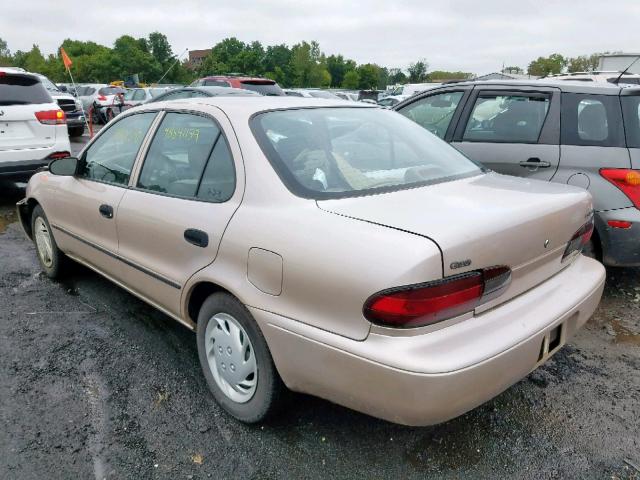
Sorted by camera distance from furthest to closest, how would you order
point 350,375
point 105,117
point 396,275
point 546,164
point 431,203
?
point 105,117 → point 546,164 → point 431,203 → point 350,375 → point 396,275

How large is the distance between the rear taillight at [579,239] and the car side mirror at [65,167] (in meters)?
3.14

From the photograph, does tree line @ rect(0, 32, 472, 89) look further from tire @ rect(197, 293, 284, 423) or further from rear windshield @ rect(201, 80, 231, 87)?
tire @ rect(197, 293, 284, 423)

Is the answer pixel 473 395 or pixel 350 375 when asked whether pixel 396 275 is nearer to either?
pixel 350 375

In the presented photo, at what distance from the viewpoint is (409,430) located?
8.50 ft

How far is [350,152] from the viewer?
2.77 metres

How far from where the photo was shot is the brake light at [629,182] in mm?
3777

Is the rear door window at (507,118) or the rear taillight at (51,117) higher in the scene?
the rear door window at (507,118)

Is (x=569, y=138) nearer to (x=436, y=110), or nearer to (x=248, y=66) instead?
(x=436, y=110)

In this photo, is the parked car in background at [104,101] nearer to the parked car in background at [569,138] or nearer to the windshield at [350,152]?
the parked car in background at [569,138]

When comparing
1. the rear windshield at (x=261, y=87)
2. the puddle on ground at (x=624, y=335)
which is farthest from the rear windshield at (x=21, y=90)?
the rear windshield at (x=261, y=87)

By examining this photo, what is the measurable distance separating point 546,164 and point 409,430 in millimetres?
2530

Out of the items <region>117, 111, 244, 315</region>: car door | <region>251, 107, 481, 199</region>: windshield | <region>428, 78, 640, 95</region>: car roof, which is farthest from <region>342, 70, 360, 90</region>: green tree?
<region>117, 111, 244, 315</region>: car door

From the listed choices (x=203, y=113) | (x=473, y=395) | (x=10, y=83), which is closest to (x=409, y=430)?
(x=473, y=395)

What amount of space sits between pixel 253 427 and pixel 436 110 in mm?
3636
